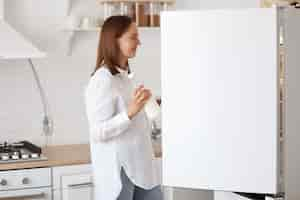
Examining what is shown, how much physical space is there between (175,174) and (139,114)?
897mm

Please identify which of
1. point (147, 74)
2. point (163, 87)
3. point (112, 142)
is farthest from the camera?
point (147, 74)

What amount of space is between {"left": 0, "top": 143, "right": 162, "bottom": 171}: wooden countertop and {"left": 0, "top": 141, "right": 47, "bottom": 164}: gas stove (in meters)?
0.04

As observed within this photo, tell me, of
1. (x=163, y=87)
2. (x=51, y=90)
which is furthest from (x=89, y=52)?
(x=163, y=87)

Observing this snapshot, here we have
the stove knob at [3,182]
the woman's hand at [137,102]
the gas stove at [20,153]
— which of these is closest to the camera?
the woman's hand at [137,102]

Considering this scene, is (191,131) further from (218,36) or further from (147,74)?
(147,74)

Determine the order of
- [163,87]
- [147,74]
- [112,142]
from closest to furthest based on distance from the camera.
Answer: [163,87] < [112,142] < [147,74]

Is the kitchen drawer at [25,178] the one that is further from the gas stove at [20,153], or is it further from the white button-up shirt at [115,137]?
the white button-up shirt at [115,137]

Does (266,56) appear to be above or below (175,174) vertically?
above

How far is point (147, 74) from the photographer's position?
4.42 m

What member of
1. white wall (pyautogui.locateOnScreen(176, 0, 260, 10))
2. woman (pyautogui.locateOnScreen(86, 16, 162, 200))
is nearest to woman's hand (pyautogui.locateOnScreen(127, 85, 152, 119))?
woman (pyautogui.locateOnScreen(86, 16, 162, 200))

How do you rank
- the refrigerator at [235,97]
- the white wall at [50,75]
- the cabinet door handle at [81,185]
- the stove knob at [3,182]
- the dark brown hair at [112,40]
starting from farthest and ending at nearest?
the white wall at [50,75] → the cabinet door handle at [81,185] → the stove knob at [3,182] → the dark brown hair at [112,40] → the refrigerator at [235,97]

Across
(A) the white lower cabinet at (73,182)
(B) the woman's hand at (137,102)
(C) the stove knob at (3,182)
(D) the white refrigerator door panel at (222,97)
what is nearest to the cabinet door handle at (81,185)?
(A) the white lower cabinet at (73,182)

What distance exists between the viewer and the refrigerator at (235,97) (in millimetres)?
2012

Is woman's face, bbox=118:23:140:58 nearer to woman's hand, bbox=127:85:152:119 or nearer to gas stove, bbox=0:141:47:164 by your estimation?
woman's hand, bbox=127:85:152:119
